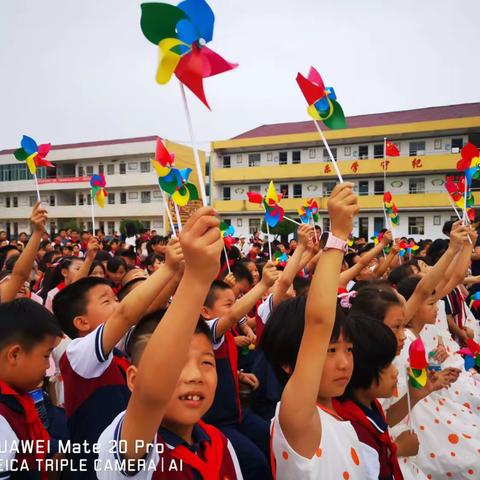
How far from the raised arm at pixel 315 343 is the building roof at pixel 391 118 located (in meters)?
26.8

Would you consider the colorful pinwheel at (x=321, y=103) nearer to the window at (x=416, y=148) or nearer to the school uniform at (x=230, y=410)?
the school uniform at (x=230, y=410)

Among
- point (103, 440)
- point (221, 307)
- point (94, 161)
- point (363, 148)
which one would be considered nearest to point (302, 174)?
point (363, 148)

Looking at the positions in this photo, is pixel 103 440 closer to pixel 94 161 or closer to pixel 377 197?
pixel 377 197

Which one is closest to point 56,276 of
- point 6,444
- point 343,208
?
point 6,444

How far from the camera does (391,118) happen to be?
87.8ft

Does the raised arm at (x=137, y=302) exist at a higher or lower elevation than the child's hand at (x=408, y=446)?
higher

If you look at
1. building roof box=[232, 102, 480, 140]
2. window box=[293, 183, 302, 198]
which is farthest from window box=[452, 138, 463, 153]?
window box=[293, 183, 302, 198]

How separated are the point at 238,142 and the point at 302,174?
16.2 ft

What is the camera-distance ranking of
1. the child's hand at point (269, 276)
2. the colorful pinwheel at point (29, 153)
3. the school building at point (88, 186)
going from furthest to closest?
the school building at point (88, 186) < the colorful pinwheel at point (29, 153) < the child's hand at point (269, 276)

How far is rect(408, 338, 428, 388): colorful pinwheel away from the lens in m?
1.80

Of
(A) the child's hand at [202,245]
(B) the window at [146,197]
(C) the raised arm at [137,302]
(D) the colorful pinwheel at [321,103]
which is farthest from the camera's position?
(B) the window at [146,197]

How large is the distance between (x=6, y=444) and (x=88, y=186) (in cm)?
2996

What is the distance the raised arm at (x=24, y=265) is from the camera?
269 cm

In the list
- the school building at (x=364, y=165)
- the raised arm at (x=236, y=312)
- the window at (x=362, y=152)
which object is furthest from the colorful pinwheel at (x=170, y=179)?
the window at (x=362, y=152)
